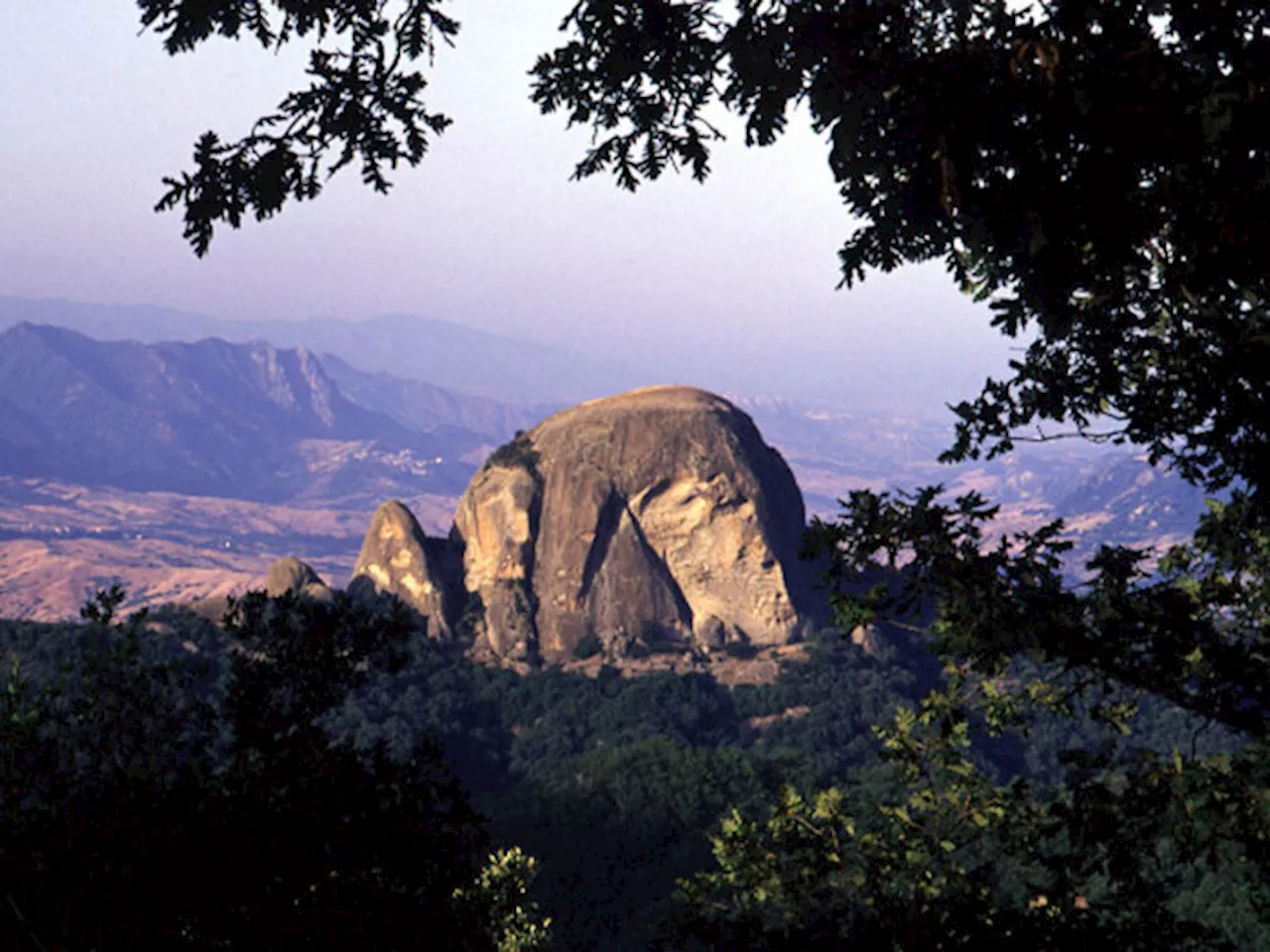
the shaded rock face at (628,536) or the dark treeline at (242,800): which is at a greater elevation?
the dark treeline at (242,800)

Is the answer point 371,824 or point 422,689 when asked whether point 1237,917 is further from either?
point 422,689

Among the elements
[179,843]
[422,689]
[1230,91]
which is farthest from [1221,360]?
[422,689]

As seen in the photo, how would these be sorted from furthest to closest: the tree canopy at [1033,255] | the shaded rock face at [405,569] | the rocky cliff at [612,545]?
the rocky cliff at [612,545] → the shaded rock face at [405,569] → the tree canopy at [1033,255]

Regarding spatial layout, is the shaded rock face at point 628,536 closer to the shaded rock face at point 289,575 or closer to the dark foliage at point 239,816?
the shaded rock face at point 289,575

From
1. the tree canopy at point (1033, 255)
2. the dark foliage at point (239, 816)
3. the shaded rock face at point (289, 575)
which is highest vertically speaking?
the tree canopy at point (1033, 255)

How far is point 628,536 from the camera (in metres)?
120

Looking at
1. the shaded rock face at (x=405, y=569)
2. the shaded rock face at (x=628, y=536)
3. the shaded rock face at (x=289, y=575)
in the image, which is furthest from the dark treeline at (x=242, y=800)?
the shaded rock face at (x=405, y=569)

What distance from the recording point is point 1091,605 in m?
9.29

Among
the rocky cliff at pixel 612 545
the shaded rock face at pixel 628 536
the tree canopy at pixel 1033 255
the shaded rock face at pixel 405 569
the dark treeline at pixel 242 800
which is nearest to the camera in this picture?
the tree canopy at pixel 1033 255

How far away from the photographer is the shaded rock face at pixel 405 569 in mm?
117750

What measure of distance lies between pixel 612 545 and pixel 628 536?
1955 millimetres

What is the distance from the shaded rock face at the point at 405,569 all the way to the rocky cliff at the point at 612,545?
0.46 ft

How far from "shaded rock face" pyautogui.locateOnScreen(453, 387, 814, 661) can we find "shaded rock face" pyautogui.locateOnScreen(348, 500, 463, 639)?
410 centimetres

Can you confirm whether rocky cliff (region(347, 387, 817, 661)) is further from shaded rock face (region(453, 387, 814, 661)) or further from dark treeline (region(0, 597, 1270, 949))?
dark treeline (region(0, 597, 1270, 949))
